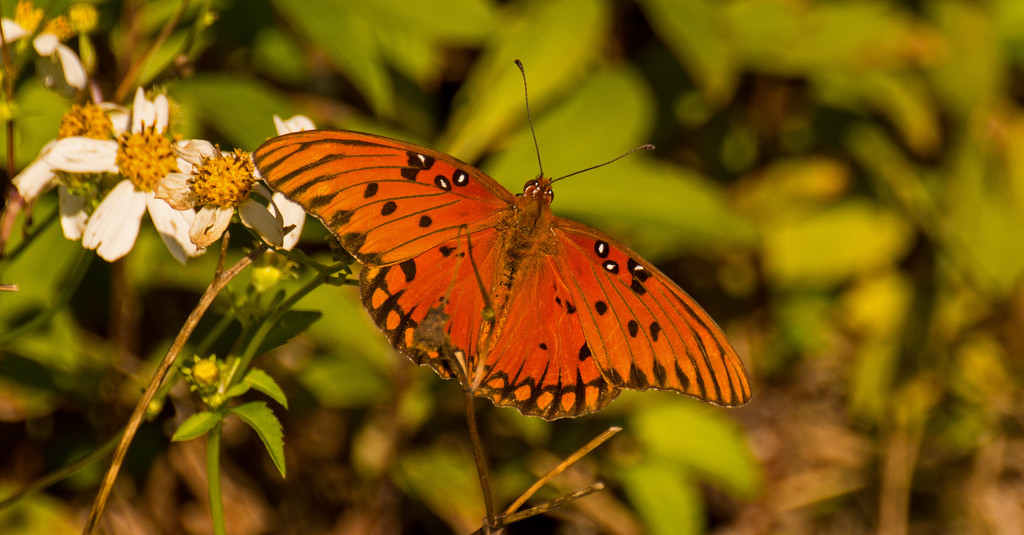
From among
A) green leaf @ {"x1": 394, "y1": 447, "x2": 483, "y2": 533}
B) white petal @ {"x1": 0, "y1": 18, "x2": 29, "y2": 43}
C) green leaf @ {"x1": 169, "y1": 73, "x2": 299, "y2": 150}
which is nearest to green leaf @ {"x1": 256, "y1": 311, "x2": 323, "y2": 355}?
green leaf @ {"x1": 169, "y1": 73, "x2": 299, "y2": 150}

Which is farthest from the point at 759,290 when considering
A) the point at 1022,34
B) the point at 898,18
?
the point at 1022,34

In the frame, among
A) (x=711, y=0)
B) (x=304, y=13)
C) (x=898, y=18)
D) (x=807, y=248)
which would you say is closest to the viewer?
(x=304, y=13)

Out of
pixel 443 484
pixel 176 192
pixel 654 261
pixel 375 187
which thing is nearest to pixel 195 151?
pixel 176 192

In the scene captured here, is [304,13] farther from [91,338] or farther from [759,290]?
[759,290]

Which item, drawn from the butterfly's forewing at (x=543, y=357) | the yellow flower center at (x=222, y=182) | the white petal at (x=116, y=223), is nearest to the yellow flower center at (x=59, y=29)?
the white petal at (x=116, y=223)

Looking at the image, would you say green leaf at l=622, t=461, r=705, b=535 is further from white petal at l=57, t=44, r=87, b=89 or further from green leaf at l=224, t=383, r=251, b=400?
white petal at l=57, t=44, r=87, b=89

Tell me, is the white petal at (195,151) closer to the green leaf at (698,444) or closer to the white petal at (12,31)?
the white petal at (12,31)
